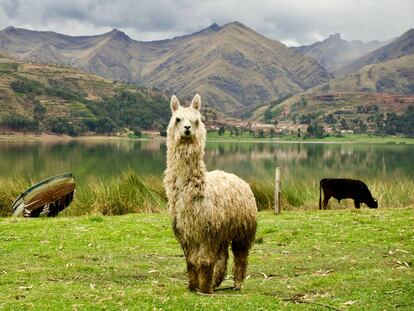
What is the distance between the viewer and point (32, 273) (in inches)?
354

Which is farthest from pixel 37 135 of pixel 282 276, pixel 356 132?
pixel 282 276

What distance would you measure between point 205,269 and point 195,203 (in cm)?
90

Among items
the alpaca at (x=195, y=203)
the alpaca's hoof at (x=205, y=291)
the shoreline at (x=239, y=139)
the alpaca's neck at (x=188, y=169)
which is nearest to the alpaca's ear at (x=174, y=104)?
the alpaca at (x=195, y=203)

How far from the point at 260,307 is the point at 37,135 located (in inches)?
5200

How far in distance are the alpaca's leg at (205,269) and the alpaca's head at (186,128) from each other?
59.7 inches

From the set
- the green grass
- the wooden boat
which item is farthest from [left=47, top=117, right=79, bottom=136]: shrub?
the wooden boat

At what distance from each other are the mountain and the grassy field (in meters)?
123

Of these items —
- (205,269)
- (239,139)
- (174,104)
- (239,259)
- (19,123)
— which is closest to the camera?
(205,269)

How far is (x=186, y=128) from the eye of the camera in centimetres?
715

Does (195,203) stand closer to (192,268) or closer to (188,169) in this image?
(188,169)

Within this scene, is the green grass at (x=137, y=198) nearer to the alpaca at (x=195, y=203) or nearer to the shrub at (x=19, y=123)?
the alpaca at (x=195, y=203)

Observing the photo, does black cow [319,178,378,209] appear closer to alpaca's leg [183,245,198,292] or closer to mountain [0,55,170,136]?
alpaca's leg [183,245,198,292]

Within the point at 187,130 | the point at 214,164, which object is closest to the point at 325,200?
the point at 187,130

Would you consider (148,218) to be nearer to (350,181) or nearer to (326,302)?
(350,181)
